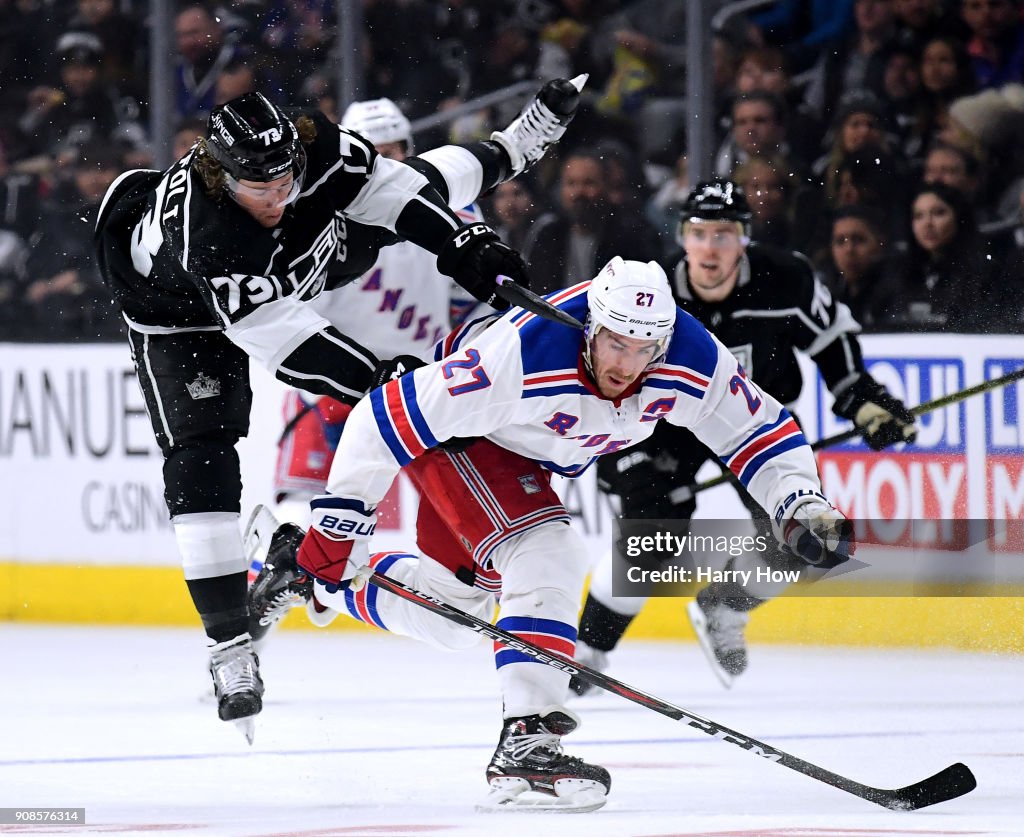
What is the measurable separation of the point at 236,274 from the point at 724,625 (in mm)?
1954

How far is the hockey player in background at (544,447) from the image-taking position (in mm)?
3205

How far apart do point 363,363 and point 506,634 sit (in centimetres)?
63

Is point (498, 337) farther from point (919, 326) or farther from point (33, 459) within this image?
point (33, 459)

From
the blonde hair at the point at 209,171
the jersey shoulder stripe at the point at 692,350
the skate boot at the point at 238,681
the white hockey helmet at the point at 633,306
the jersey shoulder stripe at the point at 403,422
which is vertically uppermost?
the blonde hair at the point at 209,171

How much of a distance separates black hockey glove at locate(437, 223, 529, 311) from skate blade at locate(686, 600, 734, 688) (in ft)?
5.04

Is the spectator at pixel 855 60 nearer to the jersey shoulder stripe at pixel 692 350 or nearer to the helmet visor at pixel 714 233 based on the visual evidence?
the helmet visor at pixel 714 233

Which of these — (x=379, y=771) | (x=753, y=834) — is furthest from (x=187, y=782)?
(x=753, y=834)

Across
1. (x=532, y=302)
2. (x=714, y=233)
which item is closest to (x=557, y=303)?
(x=532, y=302)

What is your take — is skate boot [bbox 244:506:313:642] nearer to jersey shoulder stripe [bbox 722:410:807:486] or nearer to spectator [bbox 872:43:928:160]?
jersey shoulder stripe [bbox 722:410:807:486]

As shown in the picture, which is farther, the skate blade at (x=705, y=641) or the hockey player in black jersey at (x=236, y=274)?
the skate blade at (x=705, y=641)

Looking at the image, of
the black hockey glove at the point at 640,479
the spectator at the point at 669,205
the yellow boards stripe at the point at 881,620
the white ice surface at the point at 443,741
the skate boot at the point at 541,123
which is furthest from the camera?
the spectator at the point at 669,205

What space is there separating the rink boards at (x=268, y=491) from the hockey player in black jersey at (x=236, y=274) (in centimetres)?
201

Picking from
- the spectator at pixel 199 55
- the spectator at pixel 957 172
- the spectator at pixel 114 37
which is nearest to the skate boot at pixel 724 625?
the spectator at pixel 957 172

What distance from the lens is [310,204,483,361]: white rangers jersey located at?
491 centimetres
